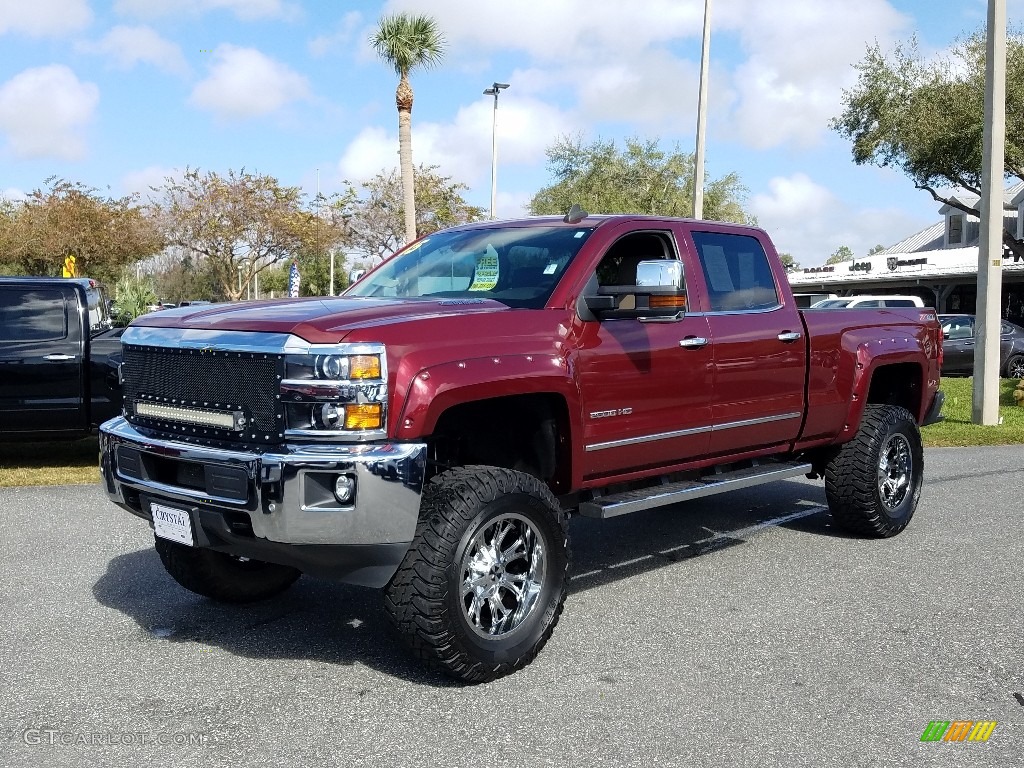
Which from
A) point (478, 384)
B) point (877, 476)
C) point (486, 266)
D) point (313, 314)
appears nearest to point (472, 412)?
point (478, 384)

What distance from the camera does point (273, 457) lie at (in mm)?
4148

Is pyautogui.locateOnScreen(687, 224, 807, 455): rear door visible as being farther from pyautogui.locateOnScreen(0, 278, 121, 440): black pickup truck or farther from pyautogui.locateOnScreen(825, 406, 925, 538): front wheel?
pyautogui.locateOnScreen(0, 278, 121, 440): black pickup truck

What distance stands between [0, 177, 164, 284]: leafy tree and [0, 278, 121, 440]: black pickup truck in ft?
110

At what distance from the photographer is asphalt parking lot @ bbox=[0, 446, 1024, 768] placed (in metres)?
3.82

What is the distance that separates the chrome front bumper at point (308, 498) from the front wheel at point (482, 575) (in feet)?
0.48

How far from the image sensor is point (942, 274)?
1398 inches

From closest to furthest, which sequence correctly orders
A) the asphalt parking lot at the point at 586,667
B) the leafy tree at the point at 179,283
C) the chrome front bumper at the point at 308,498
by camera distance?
the asphalt parking lot at the point at 586,667
the chrome front bumper at the point at 308,498
the leafy tree at the point at 179,283

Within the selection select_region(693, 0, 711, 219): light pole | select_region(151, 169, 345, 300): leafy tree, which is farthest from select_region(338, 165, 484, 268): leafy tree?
select_region(693, 0, 711, 219): light pole

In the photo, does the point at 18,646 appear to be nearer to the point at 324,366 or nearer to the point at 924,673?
the point at 324,366

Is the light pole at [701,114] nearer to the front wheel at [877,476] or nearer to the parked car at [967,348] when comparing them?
the parked car at [967,348]

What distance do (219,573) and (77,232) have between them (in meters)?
39.3

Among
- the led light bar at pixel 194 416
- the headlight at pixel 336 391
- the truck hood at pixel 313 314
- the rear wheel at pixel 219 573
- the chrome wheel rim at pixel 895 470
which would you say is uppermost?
the truck hood at pixel 313 314

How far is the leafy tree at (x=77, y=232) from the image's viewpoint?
40594 millimetres

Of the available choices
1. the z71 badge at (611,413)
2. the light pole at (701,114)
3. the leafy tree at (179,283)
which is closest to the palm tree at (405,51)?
the light pole at (701,114)
